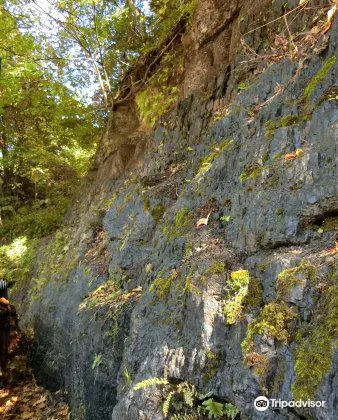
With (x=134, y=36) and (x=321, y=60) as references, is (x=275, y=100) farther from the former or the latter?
(x=134, y=36)

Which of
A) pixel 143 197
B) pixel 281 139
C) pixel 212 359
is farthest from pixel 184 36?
pixel 212 359

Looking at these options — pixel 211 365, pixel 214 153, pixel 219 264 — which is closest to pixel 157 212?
pixel 214 153

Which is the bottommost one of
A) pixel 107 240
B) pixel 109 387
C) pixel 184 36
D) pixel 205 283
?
pixel 109 387

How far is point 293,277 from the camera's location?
107 inches

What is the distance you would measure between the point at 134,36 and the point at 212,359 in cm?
855

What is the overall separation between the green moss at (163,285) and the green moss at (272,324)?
142 centimetres

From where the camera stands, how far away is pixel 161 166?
7.07 m

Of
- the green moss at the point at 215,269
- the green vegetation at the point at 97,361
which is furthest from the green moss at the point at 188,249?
the green vegetation at the point at 97,361

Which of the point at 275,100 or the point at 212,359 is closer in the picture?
the point at 212,359

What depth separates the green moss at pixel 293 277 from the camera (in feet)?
8.71

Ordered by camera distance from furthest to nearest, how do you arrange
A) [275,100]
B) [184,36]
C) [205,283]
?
1. [184,36]
2. [275,100]
3. [205,283]

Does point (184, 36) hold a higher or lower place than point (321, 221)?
higher

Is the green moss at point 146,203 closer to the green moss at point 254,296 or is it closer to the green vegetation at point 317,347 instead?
the green moss at point 254,296

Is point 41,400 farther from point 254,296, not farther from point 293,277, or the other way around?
point 293,277
